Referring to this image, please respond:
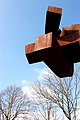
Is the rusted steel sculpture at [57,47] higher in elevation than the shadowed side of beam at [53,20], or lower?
lower

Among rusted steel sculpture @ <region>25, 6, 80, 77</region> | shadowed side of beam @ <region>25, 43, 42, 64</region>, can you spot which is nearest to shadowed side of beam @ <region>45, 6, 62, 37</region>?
rusted steel sculpture @ <region>25, 6, 80, 77</region>

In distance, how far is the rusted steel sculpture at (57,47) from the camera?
0.95m

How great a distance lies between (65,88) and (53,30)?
819 inches

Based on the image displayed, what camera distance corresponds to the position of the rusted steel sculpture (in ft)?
3.12

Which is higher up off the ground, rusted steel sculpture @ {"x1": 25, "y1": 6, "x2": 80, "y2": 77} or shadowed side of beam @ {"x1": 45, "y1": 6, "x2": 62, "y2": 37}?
shadowed side of beam @ {"x1": 45, "y1": 6, "x2": 62, "y2": 37}

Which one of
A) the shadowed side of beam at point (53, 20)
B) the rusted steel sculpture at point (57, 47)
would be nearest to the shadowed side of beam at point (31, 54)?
the rusted steel sculpture at point (57, 47)

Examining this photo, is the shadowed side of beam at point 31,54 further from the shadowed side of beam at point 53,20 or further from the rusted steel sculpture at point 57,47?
the shadowed side of beam at point 53,20

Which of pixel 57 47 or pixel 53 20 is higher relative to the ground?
pixel 53 20

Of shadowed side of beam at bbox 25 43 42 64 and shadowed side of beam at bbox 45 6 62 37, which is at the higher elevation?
shadowed side of beam at bbox 45 6 62 37

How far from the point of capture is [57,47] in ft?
3.14

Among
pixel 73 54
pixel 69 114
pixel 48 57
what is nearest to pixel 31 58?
pixel 48 57

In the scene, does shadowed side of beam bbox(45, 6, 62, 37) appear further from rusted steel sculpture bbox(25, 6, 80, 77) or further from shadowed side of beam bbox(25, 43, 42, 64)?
shadowed side of beam bbox(25, 43, 42, 64)

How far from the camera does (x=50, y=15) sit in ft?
3.40

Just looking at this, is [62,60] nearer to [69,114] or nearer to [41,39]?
[41,39]
